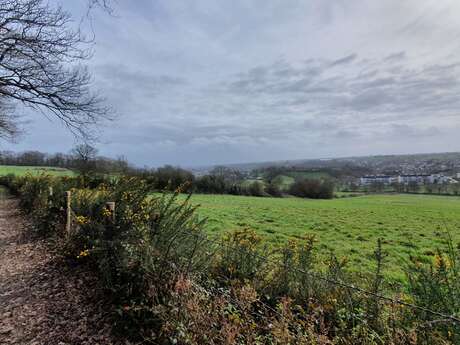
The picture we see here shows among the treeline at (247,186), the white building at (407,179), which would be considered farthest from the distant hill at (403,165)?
the treeline at (247,186)

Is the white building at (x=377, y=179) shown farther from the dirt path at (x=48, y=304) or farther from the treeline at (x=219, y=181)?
the dirt path at (x=48, y=304)

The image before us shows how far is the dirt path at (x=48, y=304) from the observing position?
3.00m

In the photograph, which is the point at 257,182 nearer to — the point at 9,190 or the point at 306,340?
the point at 9,190

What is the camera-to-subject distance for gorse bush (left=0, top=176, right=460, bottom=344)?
2436 millimetres

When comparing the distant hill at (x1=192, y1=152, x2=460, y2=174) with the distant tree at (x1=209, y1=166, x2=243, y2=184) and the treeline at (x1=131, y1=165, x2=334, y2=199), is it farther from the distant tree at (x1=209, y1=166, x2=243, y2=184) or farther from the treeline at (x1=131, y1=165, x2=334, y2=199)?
the treeline at (x1=131, y1=165, x2=334, y2=199)

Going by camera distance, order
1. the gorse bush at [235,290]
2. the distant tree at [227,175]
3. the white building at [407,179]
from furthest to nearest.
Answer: the white building at [407,179] < the distant tree at [227,175] < the gorse bush at [235,290]

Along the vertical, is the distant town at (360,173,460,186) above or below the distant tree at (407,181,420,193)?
above

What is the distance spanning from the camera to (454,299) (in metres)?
2.43

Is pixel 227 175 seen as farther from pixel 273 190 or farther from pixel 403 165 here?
pixel 403 165

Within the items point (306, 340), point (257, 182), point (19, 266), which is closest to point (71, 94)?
point (19, 266)

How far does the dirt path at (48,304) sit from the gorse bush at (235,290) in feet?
0.83

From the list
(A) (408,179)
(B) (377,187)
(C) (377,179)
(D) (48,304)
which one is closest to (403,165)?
(A) (408,179)

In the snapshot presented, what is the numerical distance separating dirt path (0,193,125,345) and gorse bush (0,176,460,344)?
251 millimetres

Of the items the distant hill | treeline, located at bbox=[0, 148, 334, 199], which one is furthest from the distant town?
treeline, located at bbox=[0, 148, 334, 199]
